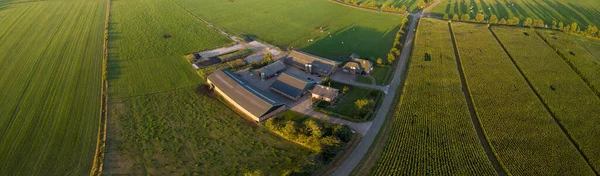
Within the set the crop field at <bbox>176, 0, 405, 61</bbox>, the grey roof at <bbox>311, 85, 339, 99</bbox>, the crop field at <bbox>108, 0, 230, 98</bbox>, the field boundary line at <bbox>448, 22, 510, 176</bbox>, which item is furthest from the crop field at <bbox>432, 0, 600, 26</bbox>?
the crop field at <bbox>108, 0, 230, 98</bbox>

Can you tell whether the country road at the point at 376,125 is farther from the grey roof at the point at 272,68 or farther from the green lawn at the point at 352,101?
the grey roof at the point at 272,68

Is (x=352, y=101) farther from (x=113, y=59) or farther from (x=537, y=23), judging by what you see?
(x=537, y=23)

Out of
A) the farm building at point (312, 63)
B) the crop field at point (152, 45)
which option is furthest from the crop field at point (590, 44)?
the crop field at point (152, 45)

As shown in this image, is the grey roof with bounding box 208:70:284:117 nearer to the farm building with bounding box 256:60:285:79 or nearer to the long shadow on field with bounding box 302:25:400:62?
the farm building with bounding box 256:60:285:79

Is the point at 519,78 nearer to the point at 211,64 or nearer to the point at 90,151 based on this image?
the point at 211,64

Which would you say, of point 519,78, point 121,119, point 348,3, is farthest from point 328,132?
point 348,3

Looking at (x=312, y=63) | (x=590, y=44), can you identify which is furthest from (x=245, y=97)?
(x=590, y=44)
